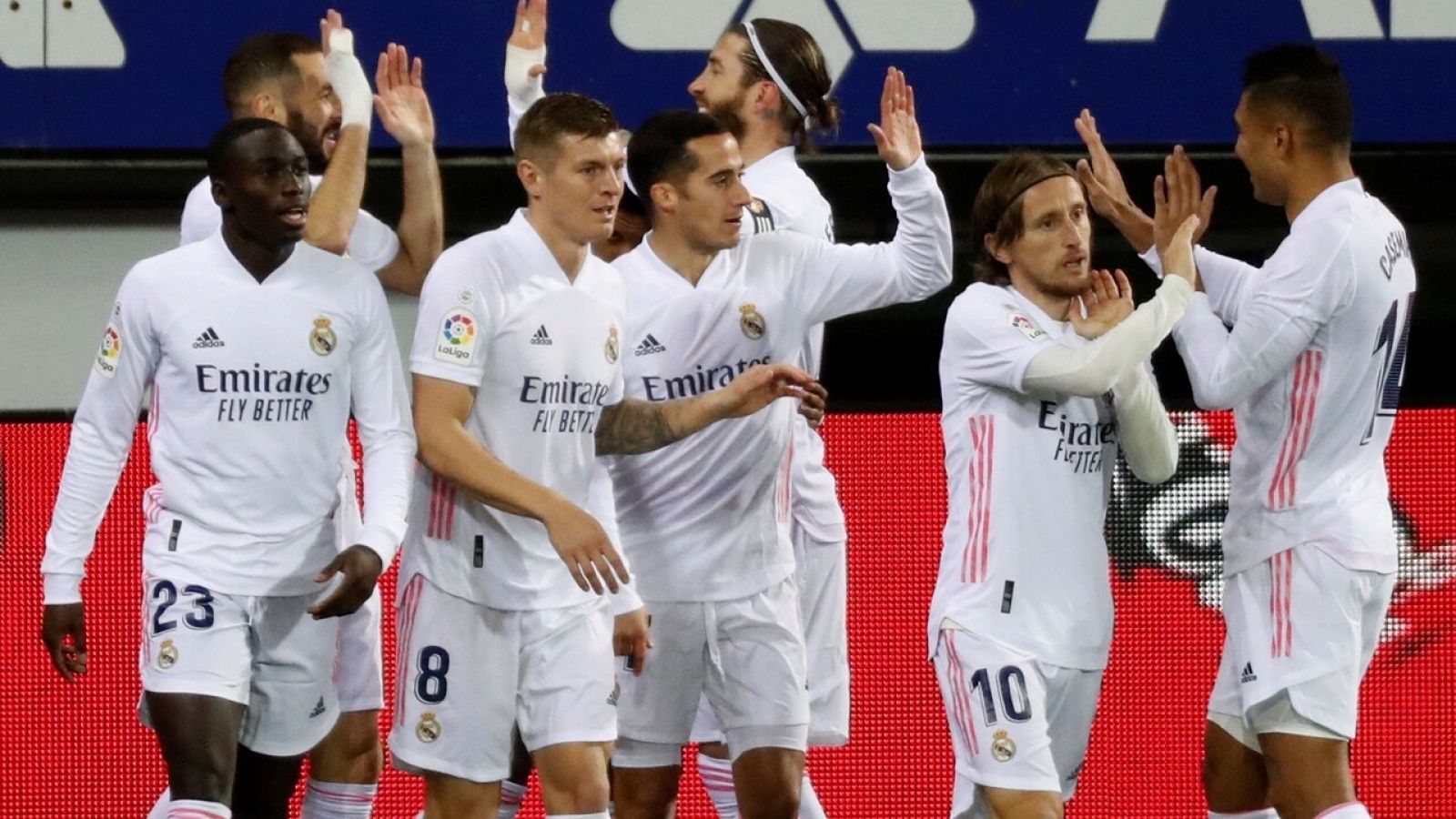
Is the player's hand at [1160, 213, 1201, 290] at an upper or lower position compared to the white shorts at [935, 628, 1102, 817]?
upper

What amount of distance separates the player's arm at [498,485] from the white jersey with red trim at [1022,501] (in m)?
0.74

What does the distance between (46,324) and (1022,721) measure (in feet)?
13.6

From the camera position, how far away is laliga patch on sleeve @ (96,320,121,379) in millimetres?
4840

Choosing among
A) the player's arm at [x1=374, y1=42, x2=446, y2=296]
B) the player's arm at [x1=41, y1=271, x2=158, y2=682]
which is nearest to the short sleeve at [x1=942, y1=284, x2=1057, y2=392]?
the player's arm at [x1=374, y1=42, x2=446, y2=296]

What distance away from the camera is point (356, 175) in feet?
17.0

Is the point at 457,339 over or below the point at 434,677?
over

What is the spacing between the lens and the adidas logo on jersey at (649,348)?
5328mm

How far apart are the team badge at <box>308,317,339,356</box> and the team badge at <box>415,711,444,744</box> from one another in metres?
0.77

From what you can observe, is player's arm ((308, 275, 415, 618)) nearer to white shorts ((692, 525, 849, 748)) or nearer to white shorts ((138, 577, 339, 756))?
white shorts ((138, 577, 339, 756))

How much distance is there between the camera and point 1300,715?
4.83 meters

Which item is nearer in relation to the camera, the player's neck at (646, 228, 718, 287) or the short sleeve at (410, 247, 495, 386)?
the short sleeve at (410, 247, 495, 386)

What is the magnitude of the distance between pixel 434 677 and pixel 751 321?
1.09 meters

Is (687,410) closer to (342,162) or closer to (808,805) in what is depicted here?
(342,162)

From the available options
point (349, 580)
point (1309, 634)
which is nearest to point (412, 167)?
point (349, 580)
